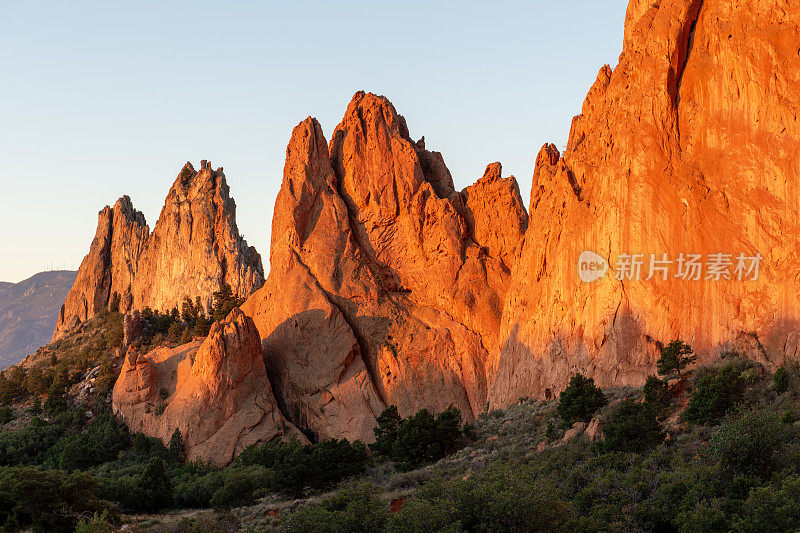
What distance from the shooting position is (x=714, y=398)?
35.0m

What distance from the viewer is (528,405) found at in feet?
158

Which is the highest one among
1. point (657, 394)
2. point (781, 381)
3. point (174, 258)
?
point (174, 258)

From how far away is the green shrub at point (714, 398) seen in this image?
35156 mm

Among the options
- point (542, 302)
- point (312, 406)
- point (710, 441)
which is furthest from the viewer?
point (312, 406)

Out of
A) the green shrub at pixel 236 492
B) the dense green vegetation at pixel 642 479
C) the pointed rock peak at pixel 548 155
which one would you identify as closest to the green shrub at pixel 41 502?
the green shrub at pixel 236 492

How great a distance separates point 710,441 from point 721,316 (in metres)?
10.8

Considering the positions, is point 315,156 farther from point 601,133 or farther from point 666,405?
point 666,405

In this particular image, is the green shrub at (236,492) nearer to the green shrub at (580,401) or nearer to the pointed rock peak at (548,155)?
the green shrub at (580,401)

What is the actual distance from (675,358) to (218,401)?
29.3m

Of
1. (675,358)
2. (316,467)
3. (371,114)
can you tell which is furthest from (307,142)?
(675,358)

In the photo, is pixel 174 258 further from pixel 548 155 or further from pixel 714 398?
pixel 714 398

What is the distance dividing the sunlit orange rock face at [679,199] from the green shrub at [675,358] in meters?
1.14

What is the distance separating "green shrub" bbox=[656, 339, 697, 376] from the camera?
131 ft

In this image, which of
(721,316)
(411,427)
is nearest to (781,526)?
(721,316)
